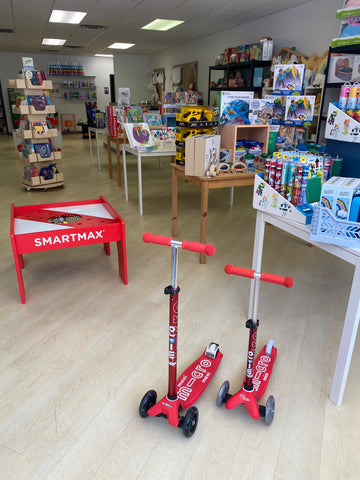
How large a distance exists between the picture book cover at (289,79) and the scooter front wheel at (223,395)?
3115mm

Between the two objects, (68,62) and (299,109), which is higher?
(68,62)

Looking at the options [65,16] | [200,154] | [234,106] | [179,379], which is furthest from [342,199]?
[65,16]

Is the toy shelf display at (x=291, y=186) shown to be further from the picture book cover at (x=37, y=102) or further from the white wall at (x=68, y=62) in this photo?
the white wall at (x=68, y=62)

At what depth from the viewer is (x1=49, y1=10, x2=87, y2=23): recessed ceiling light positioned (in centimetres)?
685

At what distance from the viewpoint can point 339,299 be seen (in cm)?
255

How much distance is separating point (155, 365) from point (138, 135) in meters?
3.32

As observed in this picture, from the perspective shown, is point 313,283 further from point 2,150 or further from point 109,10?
point 2,150

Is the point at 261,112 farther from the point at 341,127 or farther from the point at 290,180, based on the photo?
the point at 290,180

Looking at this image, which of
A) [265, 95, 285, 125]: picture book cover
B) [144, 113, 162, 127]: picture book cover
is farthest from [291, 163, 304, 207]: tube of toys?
[144, 113, 162, 127]: picture book cover

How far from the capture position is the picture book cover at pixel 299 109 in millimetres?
3344

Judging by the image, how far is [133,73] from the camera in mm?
13438

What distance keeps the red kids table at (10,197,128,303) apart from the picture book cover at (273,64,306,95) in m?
2.23

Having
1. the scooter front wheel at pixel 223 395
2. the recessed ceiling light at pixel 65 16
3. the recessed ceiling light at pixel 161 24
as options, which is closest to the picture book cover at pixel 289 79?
the scooter front wheel at pixel 223 395

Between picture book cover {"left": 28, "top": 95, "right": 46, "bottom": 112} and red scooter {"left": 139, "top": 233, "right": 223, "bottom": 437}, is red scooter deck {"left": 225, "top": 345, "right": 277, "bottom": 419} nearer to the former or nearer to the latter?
red scooter {"left": 139, "top": 233, "right": 223, "bottom": 437}
